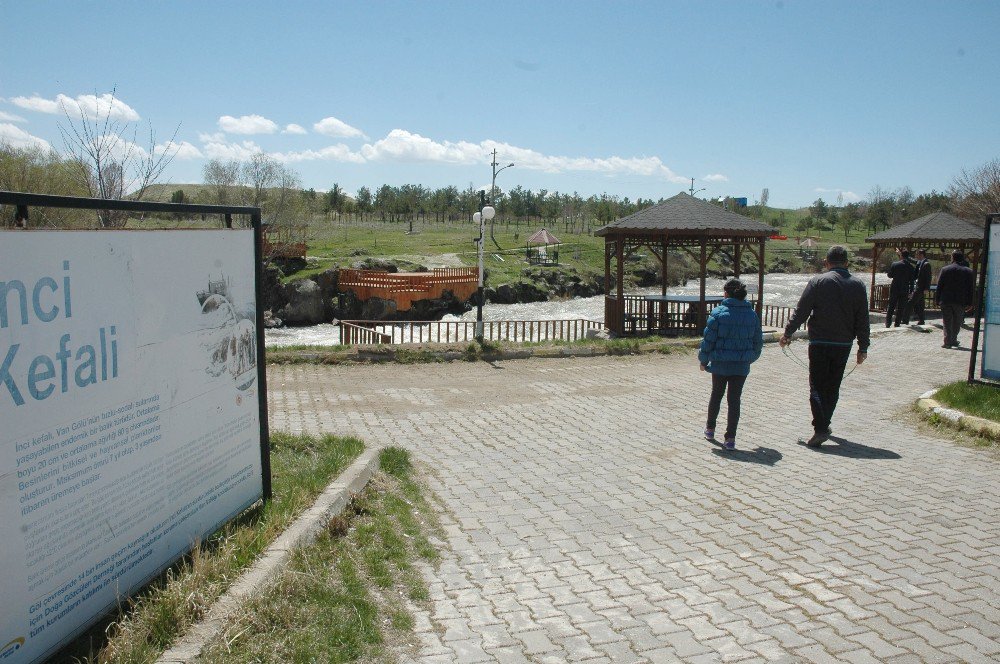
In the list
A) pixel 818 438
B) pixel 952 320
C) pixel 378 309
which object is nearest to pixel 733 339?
pixel 818 438

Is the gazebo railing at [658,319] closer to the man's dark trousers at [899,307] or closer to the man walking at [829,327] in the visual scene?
the man's dark trousers at [899,307]

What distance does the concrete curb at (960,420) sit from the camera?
7473 millimetres

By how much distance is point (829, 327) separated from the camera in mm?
7363

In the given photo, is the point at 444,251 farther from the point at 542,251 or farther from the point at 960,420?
the point at 960,420

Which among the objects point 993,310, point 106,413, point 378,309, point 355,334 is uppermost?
point 993,310

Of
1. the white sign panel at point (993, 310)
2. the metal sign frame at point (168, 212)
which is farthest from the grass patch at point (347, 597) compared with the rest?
the white sign panel at point (993, 310)

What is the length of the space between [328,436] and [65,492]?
13.6 feet

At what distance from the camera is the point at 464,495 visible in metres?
6.11

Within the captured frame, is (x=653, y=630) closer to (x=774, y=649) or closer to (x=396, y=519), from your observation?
(x=774, y=649)

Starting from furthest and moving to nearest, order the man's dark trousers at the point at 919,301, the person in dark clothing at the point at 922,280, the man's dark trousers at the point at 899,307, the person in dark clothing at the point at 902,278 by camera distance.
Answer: the man's dark trousers at the point at 899,307 → the man's dark trousers at the point at 919,301 → the person in dark clothing at the point at 902,278 → the person in dark clothing at the point at 922,280

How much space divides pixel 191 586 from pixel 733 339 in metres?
5.21

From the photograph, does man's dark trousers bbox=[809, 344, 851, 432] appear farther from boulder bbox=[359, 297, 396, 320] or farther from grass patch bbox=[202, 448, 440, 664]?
boulder bbox=[359, 297, 396, 320]

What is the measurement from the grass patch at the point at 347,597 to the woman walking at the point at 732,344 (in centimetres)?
321

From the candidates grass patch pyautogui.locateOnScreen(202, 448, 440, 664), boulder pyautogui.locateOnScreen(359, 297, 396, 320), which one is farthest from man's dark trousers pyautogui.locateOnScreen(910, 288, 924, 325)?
boulder pyautogui.locateOnScreen(359, 297, 396, 320)
